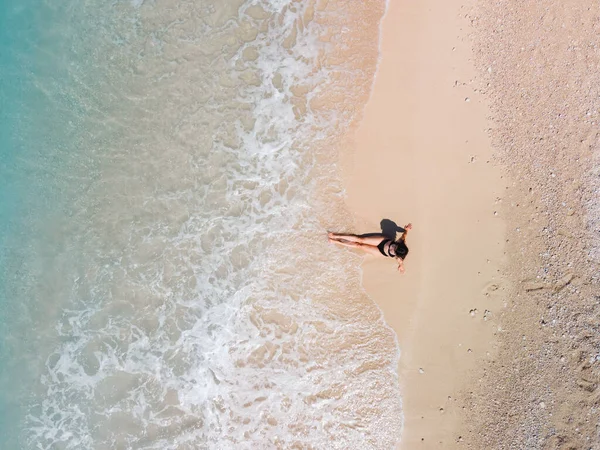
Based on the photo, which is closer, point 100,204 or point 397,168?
point 397,168

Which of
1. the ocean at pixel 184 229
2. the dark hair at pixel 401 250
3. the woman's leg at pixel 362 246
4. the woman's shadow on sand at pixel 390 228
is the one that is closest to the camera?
the dark hair at pixel 401 250

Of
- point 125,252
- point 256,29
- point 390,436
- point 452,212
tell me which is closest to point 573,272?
point 452,212

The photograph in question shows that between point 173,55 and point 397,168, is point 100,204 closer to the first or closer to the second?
point 173,55

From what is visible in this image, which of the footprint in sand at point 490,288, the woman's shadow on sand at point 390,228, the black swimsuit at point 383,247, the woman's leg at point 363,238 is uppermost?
the woman's shadow on sand at point 390,228

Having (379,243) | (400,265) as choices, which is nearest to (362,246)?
(379,243)

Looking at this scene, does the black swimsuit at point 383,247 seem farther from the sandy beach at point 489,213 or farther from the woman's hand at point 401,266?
the sandy beach at point 489,213

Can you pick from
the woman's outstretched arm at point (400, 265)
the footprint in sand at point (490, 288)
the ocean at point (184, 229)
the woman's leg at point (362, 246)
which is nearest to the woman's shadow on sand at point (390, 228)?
→ the woman's leg at point (362, 246)

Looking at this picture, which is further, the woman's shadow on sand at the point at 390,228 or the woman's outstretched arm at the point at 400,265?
the woman's shadow on sand at the point at 390,228

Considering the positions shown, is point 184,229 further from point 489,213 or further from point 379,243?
point 489,213

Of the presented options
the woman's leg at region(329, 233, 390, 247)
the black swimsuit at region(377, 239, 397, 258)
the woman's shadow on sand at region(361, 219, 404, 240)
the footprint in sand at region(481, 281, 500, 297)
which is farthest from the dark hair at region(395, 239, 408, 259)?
the footprint in sand at region(481, 281, 500, 297)
